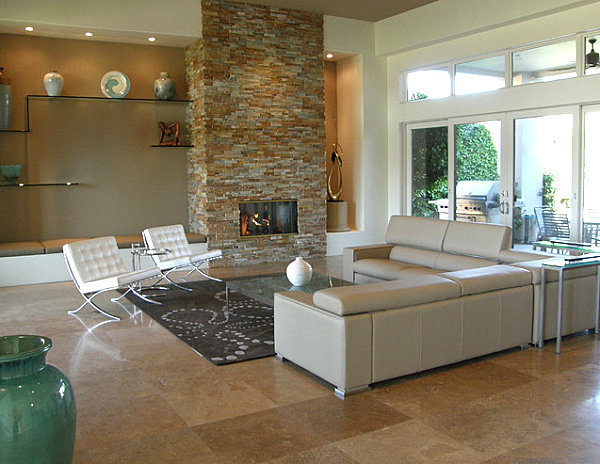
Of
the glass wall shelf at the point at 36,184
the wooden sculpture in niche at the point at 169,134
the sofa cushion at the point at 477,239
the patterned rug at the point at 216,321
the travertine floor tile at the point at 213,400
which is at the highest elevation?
the wooden sculpture in niche at the point at 169,134

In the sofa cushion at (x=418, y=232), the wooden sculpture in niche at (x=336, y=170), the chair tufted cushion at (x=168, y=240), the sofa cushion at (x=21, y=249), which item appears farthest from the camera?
the wooden sculpture in niche at (x=336, y=170)

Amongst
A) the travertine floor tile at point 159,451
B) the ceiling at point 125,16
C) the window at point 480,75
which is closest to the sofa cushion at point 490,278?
the travertine floor tile at point 159,451

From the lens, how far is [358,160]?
10.8 metres

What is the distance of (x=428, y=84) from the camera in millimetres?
10062

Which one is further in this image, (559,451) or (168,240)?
(168,240)

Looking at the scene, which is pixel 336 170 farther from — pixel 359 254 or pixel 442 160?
pixel 359 254

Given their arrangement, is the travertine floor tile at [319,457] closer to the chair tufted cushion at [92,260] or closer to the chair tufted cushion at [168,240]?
the chair tufted cushion at [92,260]

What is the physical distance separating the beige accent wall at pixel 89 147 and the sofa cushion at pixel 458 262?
4854 millimetres

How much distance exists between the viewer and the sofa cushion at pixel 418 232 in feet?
22.7

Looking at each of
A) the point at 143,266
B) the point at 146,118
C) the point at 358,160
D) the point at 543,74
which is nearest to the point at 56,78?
the point at 146,118

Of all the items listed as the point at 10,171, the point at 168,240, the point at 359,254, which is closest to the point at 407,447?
the point at 359,254

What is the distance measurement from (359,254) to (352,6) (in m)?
4.36

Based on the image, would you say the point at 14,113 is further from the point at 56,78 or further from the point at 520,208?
the point at 520,208

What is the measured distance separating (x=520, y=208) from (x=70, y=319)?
6027 millimetres
